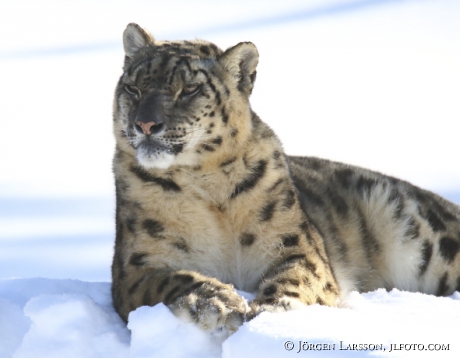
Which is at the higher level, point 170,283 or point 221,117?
point 221,117

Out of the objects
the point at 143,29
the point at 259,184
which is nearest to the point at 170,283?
the point at 259,184

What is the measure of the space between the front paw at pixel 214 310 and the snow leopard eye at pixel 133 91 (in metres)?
1.79

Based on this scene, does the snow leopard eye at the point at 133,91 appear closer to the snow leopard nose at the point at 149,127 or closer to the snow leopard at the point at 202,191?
the snow leopard at the point at 202,191

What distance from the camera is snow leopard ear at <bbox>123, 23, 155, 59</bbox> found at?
796 cm

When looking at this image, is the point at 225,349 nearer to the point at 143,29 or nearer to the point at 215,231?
the point at 215,231

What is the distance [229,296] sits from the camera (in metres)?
6.37

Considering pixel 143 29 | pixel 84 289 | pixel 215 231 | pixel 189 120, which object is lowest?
pixel 84 289

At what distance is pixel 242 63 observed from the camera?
25.4 ft

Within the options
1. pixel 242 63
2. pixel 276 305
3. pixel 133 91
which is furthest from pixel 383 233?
pixel 133 91

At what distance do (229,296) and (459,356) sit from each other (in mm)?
1559

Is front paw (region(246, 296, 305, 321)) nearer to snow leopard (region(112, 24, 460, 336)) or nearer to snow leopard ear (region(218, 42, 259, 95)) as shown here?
snow leopard (region(112, 24, 460, 336))

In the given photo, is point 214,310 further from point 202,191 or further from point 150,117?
point 150,117

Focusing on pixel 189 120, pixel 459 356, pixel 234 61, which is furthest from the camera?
pixel 234 61

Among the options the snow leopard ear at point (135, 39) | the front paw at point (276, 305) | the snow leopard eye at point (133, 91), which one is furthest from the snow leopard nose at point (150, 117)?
the front paw at point (276, 305)
